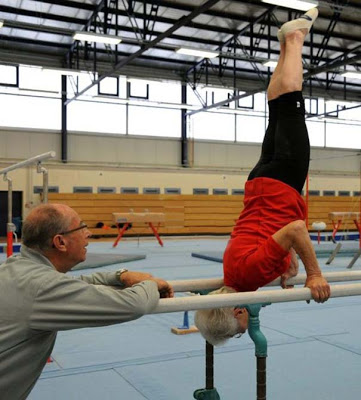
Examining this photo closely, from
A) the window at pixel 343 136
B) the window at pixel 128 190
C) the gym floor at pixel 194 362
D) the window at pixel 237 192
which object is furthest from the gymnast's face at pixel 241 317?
the window at pixel 343 136

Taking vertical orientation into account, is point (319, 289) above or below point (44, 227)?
below

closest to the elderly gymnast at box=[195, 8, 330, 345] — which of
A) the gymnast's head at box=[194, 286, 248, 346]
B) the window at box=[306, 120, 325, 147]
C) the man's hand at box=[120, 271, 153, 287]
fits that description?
the gymnast's head at box=[194, 286, 248, 346]

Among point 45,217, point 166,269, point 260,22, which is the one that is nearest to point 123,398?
point 45,217

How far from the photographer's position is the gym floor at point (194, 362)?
3.63 meters

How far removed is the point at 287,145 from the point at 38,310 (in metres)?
2.21

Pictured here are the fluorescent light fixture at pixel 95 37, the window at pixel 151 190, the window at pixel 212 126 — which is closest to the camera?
the fluorescent light fixture at pixel 95 37

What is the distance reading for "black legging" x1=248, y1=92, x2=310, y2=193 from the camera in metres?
3.37

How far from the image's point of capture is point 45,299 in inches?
68.6

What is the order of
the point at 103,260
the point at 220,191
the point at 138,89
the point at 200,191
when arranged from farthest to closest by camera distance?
the point at 220,191, the point at 200,191, the point at 138,89, the point at 103,260

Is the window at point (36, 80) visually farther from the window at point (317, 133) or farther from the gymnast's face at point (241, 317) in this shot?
the gymnast's face at point (241, 317)

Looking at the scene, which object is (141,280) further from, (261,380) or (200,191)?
(200,191)

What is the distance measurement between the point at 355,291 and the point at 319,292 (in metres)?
0.25

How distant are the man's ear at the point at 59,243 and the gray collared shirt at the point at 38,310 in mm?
99

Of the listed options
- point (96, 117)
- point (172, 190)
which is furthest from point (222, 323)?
point (172, 190)
